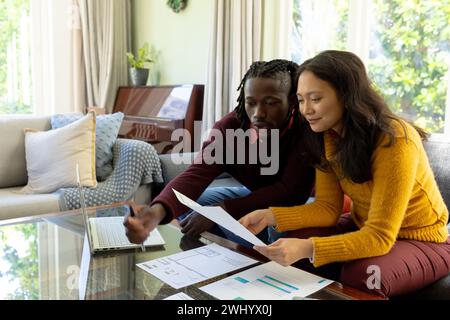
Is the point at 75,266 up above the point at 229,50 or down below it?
below

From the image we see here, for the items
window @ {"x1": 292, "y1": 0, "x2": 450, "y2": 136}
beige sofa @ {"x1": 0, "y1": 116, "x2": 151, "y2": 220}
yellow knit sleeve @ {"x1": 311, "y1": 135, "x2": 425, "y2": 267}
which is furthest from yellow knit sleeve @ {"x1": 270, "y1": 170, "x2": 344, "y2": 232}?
beige sofa @ {"x1": 0, "y1": 116, "x2": 151, "y2": 220}

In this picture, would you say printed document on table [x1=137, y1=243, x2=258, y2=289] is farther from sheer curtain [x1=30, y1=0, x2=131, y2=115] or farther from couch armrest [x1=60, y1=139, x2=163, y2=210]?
sheer curtain [x1=30, y1=0, x2=131, y2=115]

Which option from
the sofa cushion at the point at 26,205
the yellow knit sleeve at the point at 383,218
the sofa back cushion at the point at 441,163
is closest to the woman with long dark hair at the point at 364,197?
the yellow knit sleeve at the point at 383,218

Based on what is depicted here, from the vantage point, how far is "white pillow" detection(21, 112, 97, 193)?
1958mm

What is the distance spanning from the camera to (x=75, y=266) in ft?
3.40

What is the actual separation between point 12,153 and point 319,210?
63.7 inches

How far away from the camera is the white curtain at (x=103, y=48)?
3650 mm

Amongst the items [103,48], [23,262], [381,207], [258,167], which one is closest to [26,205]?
[23,262]

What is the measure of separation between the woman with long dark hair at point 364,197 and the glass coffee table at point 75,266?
8cm

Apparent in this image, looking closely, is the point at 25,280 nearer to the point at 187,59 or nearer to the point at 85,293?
the point at 85,293

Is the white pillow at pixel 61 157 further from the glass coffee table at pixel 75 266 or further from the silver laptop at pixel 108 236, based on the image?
the silver laptop at pixel 108 236

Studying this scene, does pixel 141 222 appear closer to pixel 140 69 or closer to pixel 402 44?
pixel 402 44
